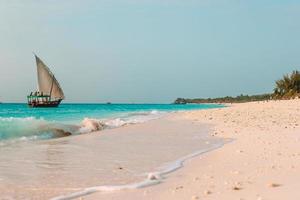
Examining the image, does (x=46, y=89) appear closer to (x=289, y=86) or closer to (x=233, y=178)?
(x=289, y=86)

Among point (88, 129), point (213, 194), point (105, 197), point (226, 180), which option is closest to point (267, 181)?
point (226, 180)

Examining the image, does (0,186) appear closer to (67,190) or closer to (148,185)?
(67,190)

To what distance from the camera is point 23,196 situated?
5.83 m

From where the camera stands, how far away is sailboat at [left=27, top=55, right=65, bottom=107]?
7400 centimetres

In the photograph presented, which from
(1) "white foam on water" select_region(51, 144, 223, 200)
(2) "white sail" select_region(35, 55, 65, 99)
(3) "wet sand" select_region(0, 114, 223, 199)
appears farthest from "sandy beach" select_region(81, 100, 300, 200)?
(2) "white sail" select_region(35, 55, 65, 99)

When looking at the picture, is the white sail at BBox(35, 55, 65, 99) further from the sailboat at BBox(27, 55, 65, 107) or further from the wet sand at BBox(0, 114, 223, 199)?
the wet sand at BBox(0, 114, 223, 199)

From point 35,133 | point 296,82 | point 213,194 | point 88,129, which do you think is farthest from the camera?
point 296,82

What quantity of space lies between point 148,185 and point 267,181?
1628 mm

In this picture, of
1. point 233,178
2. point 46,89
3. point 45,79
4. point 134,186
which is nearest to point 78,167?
point 134,186

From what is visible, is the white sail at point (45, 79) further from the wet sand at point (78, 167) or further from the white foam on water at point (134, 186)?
the white foam on water at point (134, 186)

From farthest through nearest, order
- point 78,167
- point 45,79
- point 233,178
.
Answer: point 45,79, point 78,167, point 233,178

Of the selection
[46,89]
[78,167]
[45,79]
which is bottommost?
[78,167]

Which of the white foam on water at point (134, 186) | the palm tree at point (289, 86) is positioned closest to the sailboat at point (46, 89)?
the palm tree at point (289, 86)

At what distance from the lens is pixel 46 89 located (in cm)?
7556
